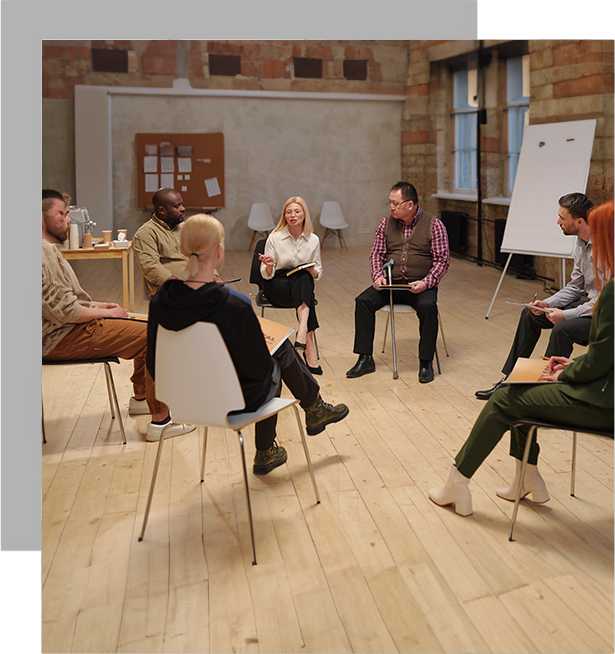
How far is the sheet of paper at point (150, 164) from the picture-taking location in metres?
10.9

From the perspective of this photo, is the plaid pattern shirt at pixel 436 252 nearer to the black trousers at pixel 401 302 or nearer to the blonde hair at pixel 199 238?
the black trousers at pixel 401 302

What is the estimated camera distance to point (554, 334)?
3.63 m


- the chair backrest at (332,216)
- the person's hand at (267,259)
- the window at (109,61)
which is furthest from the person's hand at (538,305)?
the window at (109,61)

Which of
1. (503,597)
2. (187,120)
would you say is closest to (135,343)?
(503,597)

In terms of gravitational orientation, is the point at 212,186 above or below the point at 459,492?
above

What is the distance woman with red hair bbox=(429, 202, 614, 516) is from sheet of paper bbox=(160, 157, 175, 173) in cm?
925

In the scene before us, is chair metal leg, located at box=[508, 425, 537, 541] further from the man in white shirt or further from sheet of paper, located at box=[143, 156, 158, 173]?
sheet of paper, located at box=[143, 156, 158, 173]

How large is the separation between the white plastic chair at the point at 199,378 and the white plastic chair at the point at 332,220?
9112 mm

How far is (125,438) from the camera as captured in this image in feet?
11.5

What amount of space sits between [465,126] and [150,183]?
5091 millimetres

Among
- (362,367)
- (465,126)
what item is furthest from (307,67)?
(362,367)

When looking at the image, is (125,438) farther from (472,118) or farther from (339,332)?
(472,118)

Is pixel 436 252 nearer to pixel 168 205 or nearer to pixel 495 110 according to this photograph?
pixel 168 205

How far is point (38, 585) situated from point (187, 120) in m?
9.73
